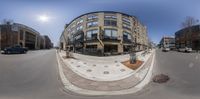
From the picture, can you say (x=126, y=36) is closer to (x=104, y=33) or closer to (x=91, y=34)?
(x=104, y=33)

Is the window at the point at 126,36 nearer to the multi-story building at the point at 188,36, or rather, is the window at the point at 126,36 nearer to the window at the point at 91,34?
the window at the point at 91,34

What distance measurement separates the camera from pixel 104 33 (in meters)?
2.43

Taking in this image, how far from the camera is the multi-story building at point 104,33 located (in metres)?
2.41

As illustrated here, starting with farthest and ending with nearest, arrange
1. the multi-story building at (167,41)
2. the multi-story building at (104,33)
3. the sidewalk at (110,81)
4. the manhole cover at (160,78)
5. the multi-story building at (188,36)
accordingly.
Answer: the manhole cover at (160,78)
the sidewalk at (110,81)
the multi-story building at (188,36)
the multi-story building at (167,41)
the multi-story building at (104,33)

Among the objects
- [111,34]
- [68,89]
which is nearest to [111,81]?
[68,89]

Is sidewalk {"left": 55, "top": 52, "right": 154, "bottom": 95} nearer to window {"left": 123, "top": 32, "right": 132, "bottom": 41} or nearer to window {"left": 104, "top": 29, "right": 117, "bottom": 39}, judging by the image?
window {"left": 123, "top": 32, "right": 132, "bottom": 41}

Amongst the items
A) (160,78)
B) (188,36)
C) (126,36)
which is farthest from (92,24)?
(160,78)

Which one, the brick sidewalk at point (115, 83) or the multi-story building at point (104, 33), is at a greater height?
the multi-story building at point (104, 33)

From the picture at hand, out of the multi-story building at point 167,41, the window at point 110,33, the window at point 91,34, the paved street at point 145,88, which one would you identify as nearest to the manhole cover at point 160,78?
the paved street at point 145,88

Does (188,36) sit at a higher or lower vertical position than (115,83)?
higher

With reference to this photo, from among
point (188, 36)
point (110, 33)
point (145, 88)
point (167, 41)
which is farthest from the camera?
point (145, 88)

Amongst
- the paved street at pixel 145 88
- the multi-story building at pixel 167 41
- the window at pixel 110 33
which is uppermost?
the window at pixel 110 33

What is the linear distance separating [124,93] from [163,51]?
120 centimetres

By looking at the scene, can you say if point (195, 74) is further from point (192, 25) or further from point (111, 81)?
point (111, 81)
